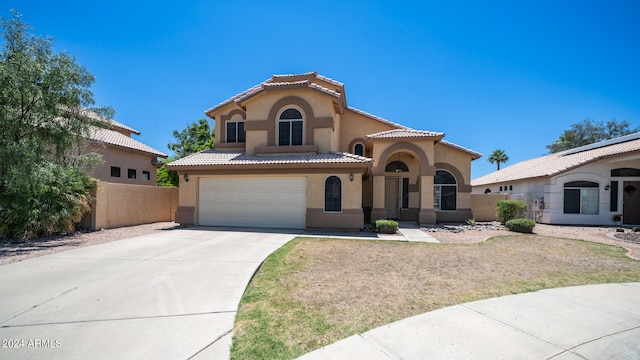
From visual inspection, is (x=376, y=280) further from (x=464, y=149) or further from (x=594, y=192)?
(x=594, y=192)

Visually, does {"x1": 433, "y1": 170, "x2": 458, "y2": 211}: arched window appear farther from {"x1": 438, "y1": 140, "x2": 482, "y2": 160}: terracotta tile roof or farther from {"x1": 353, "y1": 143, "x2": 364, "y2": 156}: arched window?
{"x1": 353, "y1": 143, "x2": 364, "y2": 156}: arched window

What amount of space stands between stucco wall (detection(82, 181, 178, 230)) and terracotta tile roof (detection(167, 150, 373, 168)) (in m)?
2.95

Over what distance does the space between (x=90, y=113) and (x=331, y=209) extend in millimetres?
12023

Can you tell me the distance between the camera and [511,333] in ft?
12.1

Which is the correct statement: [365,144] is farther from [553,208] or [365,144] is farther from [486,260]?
[553,208]

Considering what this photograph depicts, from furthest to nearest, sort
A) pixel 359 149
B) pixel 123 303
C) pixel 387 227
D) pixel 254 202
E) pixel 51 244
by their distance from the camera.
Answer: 1. pixel 359 149
2. pixel 254 202
3. pixel 387 227
4. pixel 51 244
5. pixel 123 303

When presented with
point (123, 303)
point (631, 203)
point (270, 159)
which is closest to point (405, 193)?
point (270, 159)

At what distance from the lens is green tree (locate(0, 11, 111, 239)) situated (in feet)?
31.3

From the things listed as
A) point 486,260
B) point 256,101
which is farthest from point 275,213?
point 486,260

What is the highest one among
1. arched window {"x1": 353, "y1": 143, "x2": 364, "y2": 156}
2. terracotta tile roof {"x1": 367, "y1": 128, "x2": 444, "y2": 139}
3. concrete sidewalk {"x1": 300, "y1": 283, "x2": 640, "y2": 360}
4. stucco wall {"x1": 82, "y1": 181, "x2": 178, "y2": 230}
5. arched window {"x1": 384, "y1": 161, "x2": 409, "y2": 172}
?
terracotta tile roof {"x1": 367, "y1": 128, "x2": 444, "y2": 139}

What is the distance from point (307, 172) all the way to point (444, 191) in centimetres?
982

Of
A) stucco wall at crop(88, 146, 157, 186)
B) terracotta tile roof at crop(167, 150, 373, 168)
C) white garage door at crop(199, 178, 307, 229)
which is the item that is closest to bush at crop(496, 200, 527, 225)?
terracotta tile roof at crop(167, 150, 373, 168)

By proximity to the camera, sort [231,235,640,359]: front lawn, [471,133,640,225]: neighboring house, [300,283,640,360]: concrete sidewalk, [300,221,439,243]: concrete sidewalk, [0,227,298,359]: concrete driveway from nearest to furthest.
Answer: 1. [300,283,640,360]: concrete sidewalk
2. [0,227,298,359]: concrete driveway
3. [231,235,640,359]: front lawn
4. [300,221,439,243]: concrete sidewalk
5. [471,133,640,225]: neighboring house

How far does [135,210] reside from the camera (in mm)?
15039
